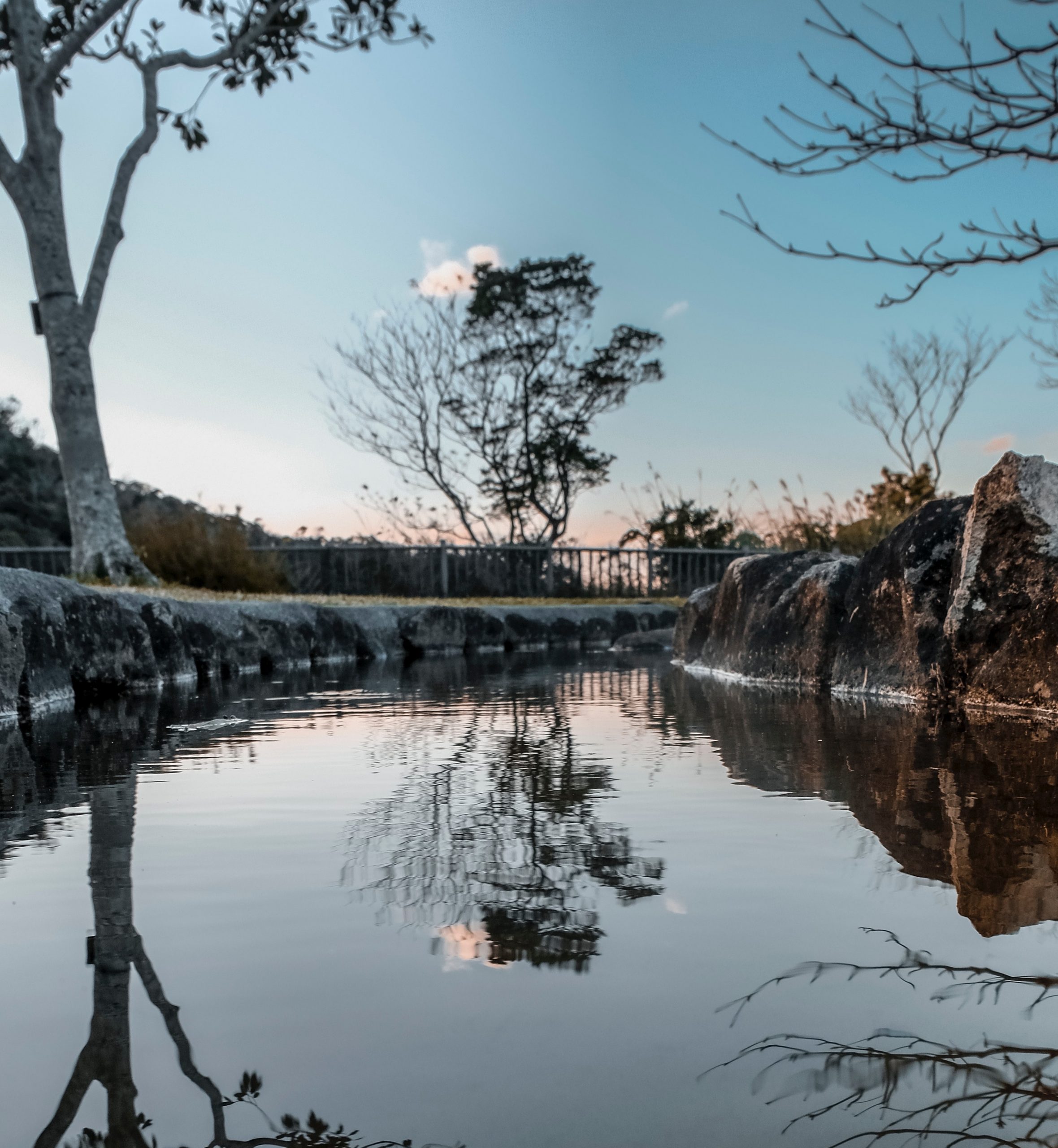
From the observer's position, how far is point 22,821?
69.2 inches

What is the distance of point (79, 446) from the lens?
838 cm

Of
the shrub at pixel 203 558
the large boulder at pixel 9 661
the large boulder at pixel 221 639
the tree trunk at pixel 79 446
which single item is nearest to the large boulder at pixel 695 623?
the large boulder at pixel 221 639

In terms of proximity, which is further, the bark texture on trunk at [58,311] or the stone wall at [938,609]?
the bark texture on trunk at [58,311]

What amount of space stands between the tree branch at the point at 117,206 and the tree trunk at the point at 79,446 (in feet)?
0.92

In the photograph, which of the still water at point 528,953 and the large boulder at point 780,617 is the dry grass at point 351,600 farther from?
the still water at point 528,953

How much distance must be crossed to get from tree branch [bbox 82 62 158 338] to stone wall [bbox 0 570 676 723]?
12.4ft

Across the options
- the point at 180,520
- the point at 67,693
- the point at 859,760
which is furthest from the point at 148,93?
the point at 859,760

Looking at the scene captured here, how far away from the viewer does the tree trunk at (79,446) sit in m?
8.32

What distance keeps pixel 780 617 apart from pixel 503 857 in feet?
12.8

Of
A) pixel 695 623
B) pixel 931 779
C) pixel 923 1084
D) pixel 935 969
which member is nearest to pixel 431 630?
pixel 695 623

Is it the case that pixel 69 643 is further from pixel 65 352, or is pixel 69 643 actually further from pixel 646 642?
pixel 646 642

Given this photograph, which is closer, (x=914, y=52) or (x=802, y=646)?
(x=914, y=52)

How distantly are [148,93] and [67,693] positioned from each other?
763 cm

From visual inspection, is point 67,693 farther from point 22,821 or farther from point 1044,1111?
point 1044,1111
